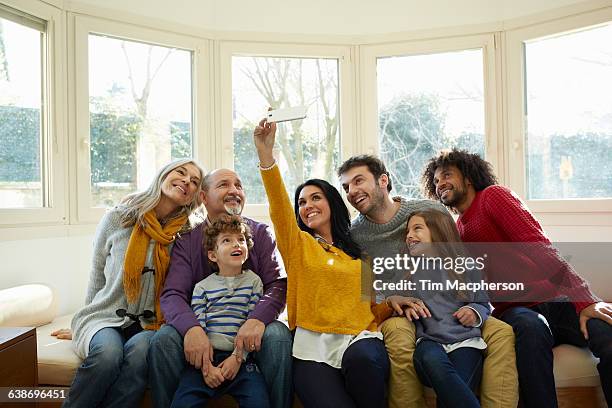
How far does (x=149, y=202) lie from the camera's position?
2.05 meters

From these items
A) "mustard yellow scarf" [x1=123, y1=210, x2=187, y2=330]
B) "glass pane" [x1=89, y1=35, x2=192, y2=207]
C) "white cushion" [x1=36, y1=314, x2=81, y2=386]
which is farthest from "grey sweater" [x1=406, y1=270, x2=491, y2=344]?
"glass pane" [x1=89, y1=35, x2=192, y2=207]

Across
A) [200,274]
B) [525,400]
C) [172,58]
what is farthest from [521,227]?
[172,58]

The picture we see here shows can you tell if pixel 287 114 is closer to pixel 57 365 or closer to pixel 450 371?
pixel 450 371

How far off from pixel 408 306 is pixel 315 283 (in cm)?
34

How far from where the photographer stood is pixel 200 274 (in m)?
1.94

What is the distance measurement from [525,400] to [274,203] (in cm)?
104

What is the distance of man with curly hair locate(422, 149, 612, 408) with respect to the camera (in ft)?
5.55

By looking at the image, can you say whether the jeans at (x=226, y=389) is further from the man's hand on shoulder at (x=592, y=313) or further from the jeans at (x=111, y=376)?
the man's hand on shoulder at (x=592, y=313)

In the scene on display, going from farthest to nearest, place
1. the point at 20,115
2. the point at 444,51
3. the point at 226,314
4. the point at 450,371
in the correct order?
the point at 444,51 → the point at 20,115 → the point at 226,314 → the point at 450,371

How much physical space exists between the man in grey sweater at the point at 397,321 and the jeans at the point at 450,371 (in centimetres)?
4

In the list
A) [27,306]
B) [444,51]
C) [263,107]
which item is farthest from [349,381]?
[444,51]

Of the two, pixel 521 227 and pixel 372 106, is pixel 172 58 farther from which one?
pixel 521 227

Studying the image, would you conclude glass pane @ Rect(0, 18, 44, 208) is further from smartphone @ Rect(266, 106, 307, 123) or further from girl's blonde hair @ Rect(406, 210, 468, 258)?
girl's blonde hair @ Rect(406, 210, 468, 258)

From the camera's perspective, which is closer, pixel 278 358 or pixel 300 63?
pixel 278 358
